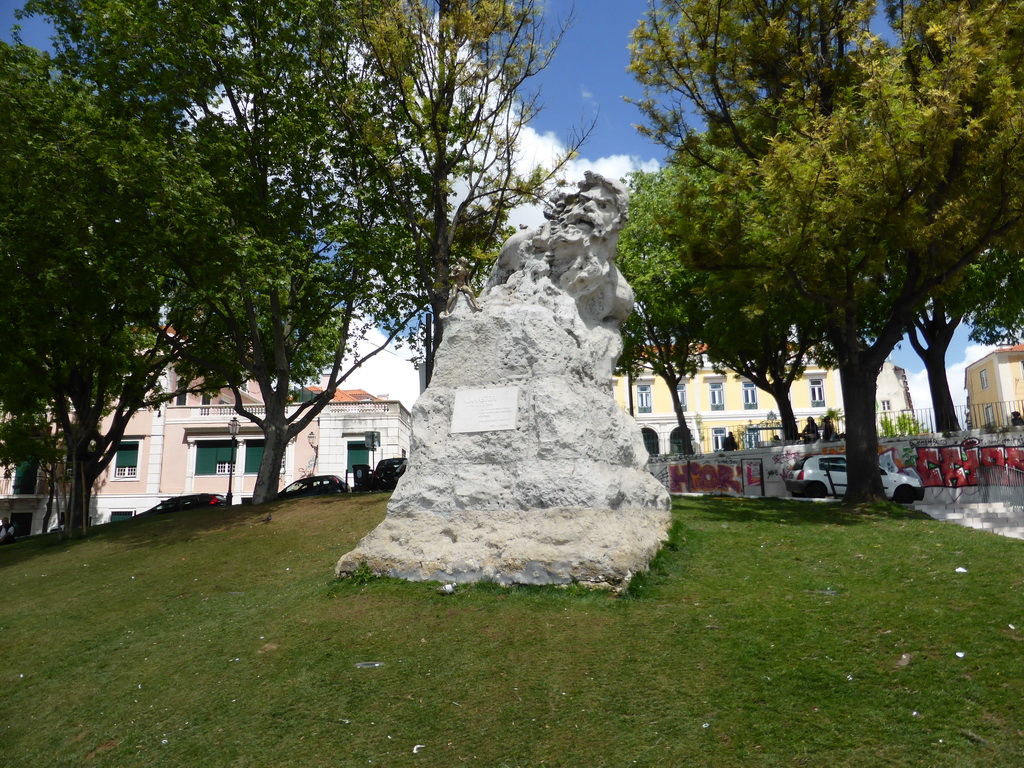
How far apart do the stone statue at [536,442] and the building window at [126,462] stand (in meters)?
35.2

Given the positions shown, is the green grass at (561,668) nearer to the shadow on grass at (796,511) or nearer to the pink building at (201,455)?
the shadow on grass at (796,511)

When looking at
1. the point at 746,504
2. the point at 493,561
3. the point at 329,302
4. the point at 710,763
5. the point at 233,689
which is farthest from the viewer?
the point at 329,302

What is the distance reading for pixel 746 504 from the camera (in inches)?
591

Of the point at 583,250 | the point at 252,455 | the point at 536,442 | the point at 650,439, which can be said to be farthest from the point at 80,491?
the point at 650,439

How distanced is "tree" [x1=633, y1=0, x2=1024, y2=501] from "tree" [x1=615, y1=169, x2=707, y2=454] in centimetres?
867

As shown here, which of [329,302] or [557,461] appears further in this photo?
[329,302]

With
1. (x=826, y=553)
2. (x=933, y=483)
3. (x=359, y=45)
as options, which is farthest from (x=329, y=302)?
(x=933, y=483)

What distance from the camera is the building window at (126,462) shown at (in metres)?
38.8

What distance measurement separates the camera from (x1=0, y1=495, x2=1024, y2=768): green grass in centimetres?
474

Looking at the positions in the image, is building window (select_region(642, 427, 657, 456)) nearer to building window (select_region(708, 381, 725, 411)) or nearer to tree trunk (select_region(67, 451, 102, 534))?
building window (select_region(708, 381, 725, 411))

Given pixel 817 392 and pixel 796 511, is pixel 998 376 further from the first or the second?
pixel 796 511

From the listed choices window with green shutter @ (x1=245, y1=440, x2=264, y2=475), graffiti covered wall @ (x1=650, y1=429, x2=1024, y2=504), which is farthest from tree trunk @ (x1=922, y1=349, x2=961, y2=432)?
window with green shutter @ (x1=245, y1=440, x2=264, y2=475)

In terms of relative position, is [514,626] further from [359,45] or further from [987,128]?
[359,45]

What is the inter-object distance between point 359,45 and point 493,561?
15.4 metres
